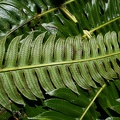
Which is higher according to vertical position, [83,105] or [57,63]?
[57,63]

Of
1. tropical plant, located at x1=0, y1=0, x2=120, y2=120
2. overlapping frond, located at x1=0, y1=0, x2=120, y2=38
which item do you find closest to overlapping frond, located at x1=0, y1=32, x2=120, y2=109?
tropical plant, located at x1=0, y1=0, x2=120, y2=120

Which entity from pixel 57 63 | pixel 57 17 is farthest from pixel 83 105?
pixel 57 17

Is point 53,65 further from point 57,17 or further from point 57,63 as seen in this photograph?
point 57,17

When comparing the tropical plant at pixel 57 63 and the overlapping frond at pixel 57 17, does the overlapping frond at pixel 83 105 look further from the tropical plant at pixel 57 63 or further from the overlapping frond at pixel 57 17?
the overlapping frond at pixel 57 17

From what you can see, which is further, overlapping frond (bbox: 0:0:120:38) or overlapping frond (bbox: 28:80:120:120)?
overlapping frond (bbox: 0:0:120:38)

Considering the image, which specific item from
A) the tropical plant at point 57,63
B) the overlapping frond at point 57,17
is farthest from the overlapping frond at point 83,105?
the overlapping frond at point 57,17

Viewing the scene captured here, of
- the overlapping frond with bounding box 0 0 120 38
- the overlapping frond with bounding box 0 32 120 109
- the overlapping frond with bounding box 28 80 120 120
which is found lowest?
the overlapping frond with bounding box 28 80 120 120

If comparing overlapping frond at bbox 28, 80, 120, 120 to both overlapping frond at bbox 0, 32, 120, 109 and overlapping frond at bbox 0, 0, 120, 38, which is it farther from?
overlapping frond at bbox 0, 0, 120, 38
